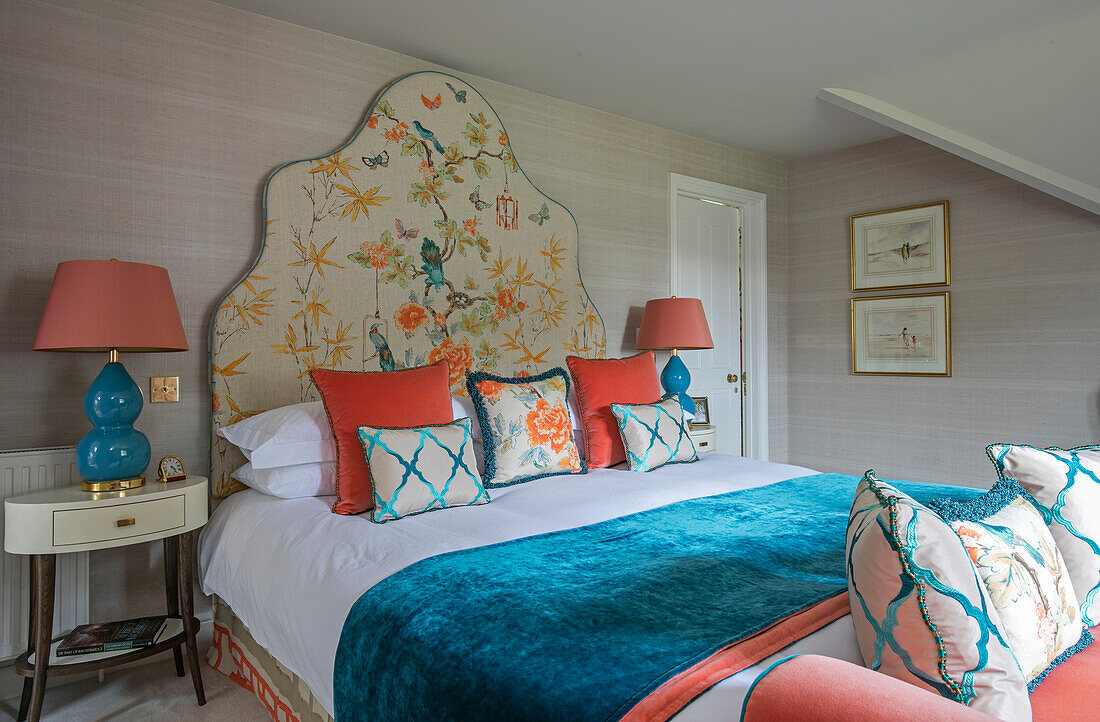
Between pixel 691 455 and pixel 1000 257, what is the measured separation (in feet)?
7.83

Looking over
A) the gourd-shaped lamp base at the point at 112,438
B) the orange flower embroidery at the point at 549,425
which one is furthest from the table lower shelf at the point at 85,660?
the orange flower embroidery at the point at 549,425

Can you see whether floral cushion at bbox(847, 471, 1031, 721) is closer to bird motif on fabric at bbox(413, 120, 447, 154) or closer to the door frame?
bird motif on fabric at bbox(413, 120, 447, 154)

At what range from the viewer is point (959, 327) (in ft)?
13.0

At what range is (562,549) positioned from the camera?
1649 mm

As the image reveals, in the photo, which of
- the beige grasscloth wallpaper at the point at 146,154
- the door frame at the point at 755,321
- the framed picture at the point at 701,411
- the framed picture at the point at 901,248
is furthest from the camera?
the door frame at the point at 755,321

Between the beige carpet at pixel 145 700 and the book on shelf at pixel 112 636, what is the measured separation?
0.22m

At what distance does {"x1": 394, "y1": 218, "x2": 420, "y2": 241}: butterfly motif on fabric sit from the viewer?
295 cm

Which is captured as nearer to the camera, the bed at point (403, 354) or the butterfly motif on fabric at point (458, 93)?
the bed at point (403, 354)

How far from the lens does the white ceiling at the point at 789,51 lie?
265 centimetres

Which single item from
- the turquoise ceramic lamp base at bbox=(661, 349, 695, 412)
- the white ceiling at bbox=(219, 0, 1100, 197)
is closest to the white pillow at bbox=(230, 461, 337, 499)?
→ the white ceiling at bbox=(219, 0, 1100, 197)

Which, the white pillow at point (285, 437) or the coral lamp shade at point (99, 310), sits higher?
the coral lamp shade at point (99, 310)

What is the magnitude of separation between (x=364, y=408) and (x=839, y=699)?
1802mm

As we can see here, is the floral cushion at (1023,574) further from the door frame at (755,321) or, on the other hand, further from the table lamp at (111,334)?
the door frame at (755,321)

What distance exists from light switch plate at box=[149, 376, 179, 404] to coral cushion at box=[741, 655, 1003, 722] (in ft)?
7.59
